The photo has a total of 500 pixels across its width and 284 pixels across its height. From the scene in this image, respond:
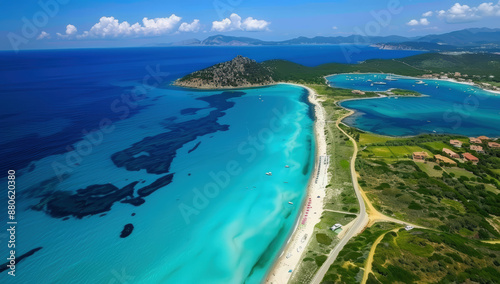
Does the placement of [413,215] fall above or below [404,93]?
above

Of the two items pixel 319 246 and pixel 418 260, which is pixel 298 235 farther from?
pixel 418 260

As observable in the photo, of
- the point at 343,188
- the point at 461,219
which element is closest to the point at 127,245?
the point at 343,188

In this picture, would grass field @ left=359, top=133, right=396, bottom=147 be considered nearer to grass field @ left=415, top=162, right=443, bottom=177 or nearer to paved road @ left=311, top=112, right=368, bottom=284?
grass field @ left=415, top=162, right=443, bottom=177

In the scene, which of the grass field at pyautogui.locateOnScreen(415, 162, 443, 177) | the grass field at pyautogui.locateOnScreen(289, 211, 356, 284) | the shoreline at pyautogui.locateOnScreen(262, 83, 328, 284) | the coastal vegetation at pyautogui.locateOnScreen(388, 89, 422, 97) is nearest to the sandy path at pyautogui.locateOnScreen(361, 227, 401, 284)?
the grass field at pyautogui.locateOnScreen(289, 211, 356, 284)

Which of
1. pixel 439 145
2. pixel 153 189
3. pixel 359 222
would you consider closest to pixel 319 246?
pixel 359 222

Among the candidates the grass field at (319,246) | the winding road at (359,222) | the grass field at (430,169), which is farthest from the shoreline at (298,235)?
the grass field at (430,169)

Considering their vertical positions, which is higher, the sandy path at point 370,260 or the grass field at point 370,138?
the sandy path at point 370,260

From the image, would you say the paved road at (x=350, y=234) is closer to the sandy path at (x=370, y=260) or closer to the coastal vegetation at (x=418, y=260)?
the coastal vegetation at (x=418, y=260)
